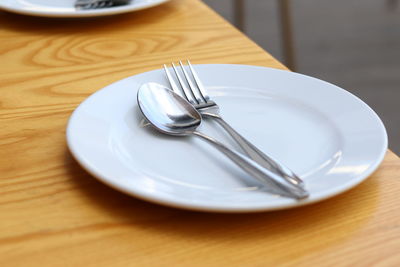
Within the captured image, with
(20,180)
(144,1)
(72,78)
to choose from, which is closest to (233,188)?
(20,180)

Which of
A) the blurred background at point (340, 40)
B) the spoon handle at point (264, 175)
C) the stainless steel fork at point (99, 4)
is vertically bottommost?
the blurred background at point (340, 40)

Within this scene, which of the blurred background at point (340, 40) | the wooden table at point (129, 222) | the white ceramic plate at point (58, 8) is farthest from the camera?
the blurred background at point (340, 40)

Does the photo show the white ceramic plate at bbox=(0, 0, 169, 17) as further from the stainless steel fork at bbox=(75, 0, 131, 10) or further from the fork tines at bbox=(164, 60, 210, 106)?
the fork tines at bbox=(164, 60, 210, 106)

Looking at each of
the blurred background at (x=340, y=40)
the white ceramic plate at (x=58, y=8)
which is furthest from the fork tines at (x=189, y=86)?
the blurred background at (x=340, y=40)

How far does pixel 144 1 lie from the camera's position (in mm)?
704

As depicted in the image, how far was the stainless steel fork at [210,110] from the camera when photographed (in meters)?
0.34

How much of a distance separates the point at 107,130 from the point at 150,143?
1.2 inches

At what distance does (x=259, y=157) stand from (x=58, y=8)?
0.40m

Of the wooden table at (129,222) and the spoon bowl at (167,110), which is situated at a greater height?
the spoon bowl at (167,110)

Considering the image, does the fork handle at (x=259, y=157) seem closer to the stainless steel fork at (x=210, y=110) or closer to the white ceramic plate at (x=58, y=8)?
the stainless steel fork at (x=210, y=110)

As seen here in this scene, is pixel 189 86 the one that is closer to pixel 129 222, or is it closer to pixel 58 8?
pixel 129 222

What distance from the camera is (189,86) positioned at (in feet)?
1.54

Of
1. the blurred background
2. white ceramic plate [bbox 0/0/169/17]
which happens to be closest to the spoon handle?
white ceramic plate [bbox 0/0/169/17]

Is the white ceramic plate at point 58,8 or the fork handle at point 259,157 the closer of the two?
the fork handle at point 259,157
